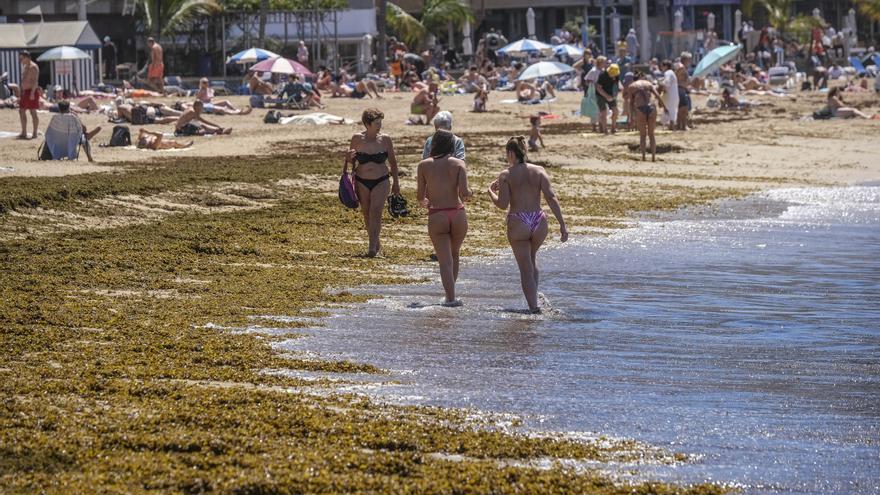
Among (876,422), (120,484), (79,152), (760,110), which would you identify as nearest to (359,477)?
(120,484)

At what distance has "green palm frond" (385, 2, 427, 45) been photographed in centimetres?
5034

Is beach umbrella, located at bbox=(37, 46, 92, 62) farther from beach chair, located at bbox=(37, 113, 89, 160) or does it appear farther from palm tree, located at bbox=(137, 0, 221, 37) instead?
beach chair, located at bbox=(37, 113, 89, 160)

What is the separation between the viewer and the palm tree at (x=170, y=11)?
1640 inches

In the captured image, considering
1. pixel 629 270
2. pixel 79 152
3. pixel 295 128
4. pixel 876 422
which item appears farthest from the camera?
pixel 295 128

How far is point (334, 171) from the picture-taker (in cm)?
1870

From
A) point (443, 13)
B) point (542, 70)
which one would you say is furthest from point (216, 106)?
point (443, 13)

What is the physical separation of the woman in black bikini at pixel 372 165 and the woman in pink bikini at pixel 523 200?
7.43ft

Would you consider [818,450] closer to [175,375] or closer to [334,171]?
[175,375]

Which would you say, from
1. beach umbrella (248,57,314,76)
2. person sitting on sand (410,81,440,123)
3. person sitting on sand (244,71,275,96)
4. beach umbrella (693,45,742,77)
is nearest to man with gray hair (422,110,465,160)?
person sitting on sand (410,81,440,123)

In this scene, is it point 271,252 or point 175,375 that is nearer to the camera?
point 175,375

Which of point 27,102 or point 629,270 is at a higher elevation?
point 27,102

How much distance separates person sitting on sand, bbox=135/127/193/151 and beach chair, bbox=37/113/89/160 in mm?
2471

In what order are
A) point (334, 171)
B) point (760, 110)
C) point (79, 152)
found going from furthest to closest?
point (760, 110)
point (79, 152)
point (334, 171)

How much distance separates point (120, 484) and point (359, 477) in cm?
98
